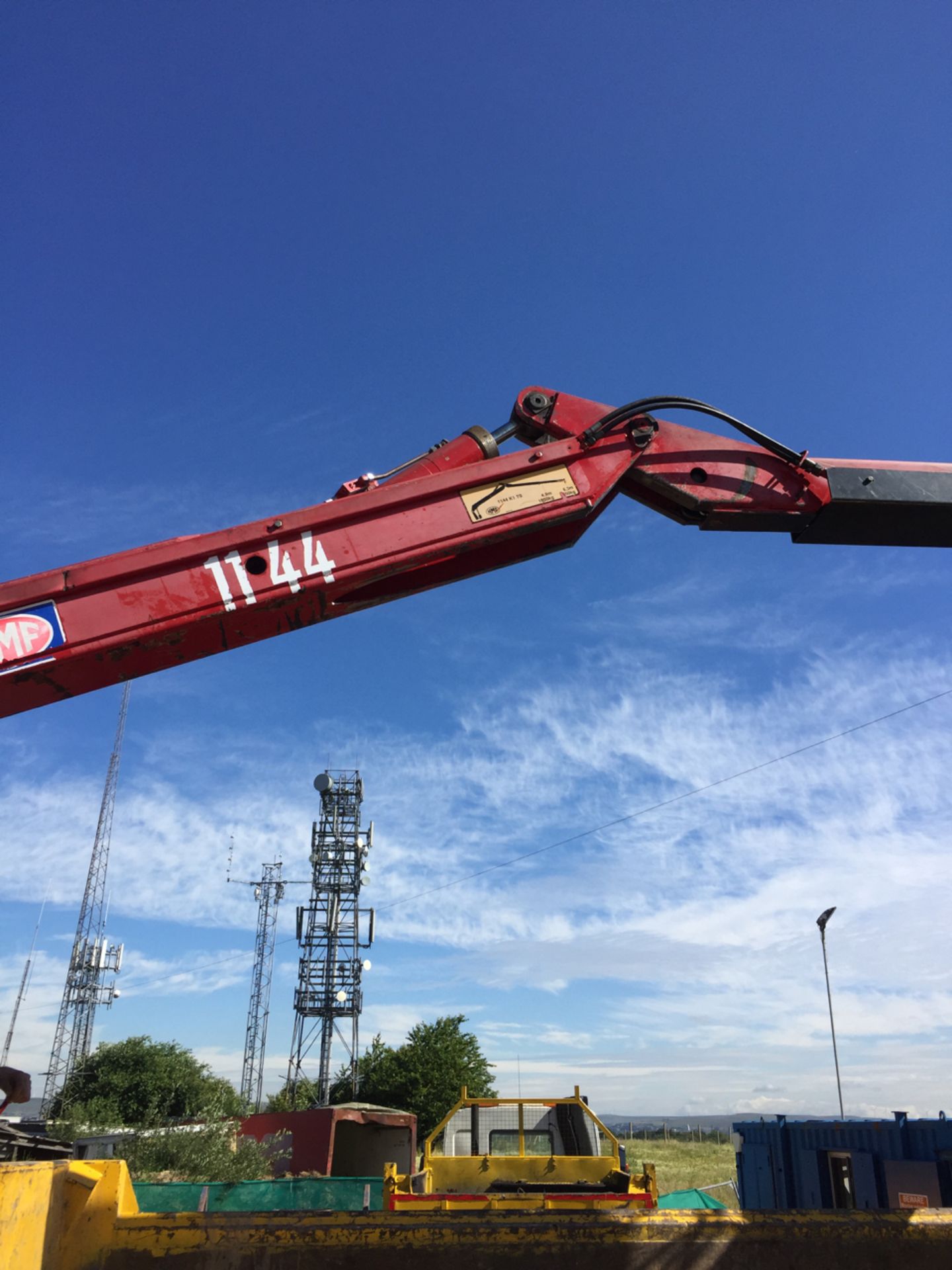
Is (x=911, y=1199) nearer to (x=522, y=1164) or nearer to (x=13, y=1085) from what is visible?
(x=522, y=1164)

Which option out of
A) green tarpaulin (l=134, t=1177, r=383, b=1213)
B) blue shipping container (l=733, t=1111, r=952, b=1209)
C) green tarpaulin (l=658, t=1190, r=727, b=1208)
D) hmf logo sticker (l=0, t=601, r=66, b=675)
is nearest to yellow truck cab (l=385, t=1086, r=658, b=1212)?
green tarpaulin (l=134, t=1177, r=383, b=1213)

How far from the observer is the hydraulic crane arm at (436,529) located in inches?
157

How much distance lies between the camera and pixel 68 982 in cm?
4731

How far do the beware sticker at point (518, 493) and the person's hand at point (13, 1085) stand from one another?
10.6ft

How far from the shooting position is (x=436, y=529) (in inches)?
183

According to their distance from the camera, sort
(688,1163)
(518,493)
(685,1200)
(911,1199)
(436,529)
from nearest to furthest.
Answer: (436,529)
(518,493)
(685,1200)
(911,1199)
(688,1163)

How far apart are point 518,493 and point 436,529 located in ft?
1.78

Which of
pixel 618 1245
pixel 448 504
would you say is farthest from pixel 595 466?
pixel 618 1245

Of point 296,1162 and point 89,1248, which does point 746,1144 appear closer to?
point 296,1162

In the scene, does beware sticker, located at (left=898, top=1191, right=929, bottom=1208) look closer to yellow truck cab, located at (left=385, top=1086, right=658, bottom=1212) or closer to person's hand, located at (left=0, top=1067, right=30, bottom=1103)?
yellow truck cab, located at (left=385, top=1086, right=658, bottom=1212)

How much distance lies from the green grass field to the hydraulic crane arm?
15.4 meters

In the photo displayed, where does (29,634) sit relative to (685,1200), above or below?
above

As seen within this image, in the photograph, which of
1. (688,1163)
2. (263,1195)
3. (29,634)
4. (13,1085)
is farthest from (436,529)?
(688,1163)

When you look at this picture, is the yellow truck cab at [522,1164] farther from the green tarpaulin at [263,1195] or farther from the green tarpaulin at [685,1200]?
the green tarpaulin at [685,1200]
